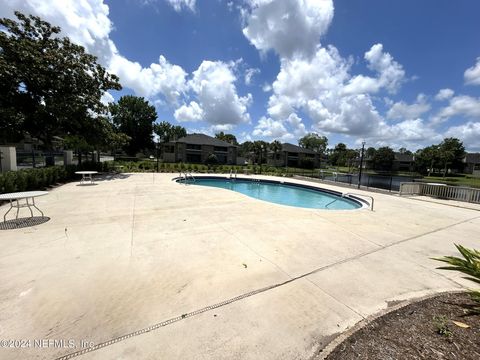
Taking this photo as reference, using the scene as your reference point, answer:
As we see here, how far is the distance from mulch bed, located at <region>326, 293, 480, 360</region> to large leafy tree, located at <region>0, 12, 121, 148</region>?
1878 centimetres

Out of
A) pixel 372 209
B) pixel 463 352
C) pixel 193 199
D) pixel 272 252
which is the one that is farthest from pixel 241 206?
pixel 463 352

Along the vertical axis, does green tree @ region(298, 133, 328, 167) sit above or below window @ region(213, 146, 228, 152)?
above

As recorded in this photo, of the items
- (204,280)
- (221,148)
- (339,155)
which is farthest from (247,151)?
(204,280)

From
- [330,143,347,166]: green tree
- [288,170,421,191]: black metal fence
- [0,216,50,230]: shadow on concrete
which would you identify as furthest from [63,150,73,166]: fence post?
[330,143,347,166]: green tree

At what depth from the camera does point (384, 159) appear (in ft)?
171

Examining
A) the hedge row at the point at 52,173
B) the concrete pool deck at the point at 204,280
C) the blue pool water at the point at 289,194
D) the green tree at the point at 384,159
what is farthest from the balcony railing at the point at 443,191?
the green tree at the point at 384,159

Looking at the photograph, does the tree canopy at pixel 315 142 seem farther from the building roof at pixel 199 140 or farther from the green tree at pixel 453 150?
the building roof at pixel 199 140

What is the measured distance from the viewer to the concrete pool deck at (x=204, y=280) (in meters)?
2.15

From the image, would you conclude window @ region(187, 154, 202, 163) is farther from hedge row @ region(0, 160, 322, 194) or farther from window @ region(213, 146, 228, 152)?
hedge row @ region(0, 160, 322, 194)

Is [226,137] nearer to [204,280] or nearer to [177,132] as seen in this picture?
[177,132]

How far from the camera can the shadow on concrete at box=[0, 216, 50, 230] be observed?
208 inches

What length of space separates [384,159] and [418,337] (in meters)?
60.7

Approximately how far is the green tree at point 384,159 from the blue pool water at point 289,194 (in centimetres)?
4655

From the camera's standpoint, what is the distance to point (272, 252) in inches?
169
